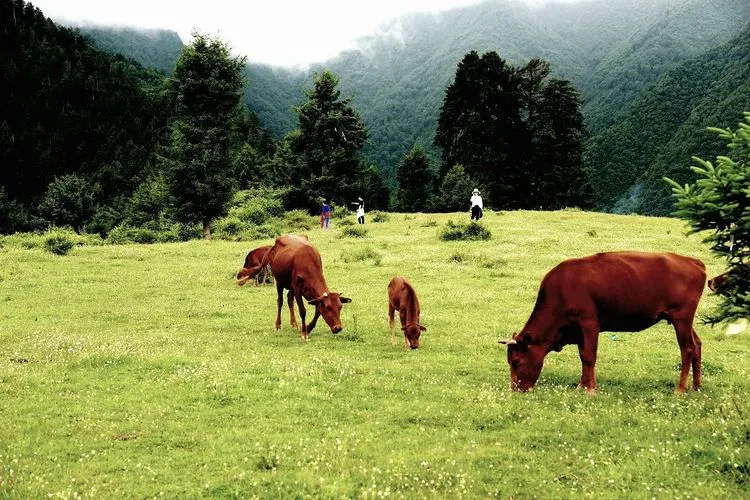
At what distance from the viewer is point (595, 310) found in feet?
34.3

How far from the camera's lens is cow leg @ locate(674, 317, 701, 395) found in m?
10.2

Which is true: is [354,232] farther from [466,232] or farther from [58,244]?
[58,244]

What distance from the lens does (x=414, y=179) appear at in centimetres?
10462

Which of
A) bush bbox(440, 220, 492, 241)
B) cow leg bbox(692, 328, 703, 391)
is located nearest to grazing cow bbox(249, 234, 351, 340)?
cow leg bbox(692, 328, 703, 391)

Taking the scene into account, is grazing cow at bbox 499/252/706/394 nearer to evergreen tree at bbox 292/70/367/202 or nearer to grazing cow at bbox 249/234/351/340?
grazing cow at bbox 249/234/351/340

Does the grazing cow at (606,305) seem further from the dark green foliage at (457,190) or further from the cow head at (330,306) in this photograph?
the dark green foliage at (457,190)

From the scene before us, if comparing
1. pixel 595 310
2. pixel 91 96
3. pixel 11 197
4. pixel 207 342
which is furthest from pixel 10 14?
pixel 595 310

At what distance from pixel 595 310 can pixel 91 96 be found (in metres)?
141

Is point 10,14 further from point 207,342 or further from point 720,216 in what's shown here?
point 720,216

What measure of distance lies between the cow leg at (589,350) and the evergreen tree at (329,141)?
199 ft

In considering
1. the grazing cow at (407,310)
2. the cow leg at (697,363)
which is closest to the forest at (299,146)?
the grazing cow at (407,310)

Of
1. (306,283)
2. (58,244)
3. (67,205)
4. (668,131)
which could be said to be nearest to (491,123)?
(668,131)

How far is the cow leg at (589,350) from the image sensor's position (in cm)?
1038

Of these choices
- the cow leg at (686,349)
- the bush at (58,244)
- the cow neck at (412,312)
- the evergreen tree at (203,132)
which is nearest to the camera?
the cow leg at (686,349)
